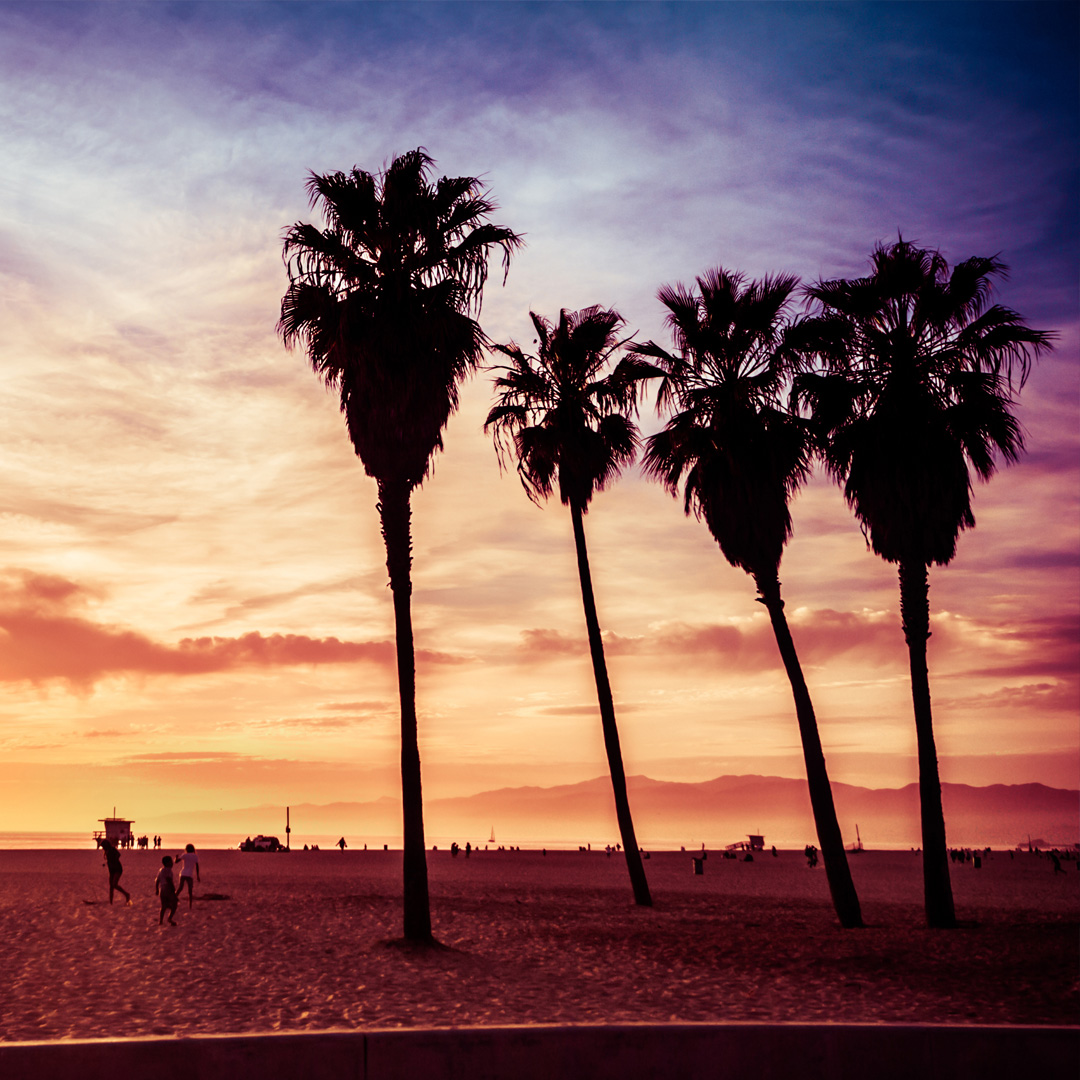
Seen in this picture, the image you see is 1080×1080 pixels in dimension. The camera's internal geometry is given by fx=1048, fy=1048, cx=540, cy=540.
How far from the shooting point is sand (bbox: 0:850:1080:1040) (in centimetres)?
1220

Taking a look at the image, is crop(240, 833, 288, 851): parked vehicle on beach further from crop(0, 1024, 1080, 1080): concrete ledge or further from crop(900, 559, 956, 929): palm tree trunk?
crop(0, 1024, 1080, 1080): concrete ledge

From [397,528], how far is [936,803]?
12405mm

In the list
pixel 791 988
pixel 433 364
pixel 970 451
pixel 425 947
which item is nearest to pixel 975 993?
pixel 791 988

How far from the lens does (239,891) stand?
125ft

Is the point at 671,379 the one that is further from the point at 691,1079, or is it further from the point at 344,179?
the point at 691,1079

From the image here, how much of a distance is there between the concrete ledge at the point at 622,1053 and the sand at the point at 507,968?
14.6ft

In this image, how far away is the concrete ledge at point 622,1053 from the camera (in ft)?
23.2

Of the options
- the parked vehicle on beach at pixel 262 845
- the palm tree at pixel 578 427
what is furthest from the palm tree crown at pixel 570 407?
the parked vehicle on beach at pixel 262 845

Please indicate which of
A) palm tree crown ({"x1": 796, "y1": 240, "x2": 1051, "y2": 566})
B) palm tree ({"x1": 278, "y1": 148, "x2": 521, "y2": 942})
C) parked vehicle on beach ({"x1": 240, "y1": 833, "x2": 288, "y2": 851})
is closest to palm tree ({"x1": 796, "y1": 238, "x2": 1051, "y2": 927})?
palm tree crown ({"x1": 796, "y1": 240, "x2": 1051, "y2": 566})

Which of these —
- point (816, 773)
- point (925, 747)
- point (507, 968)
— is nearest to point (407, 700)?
point (507, 968)

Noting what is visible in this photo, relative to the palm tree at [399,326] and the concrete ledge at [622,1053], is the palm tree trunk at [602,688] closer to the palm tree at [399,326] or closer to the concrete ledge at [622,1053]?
the palm tree at [399,326]

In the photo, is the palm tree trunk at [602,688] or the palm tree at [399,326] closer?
the palm tree at [399,326]

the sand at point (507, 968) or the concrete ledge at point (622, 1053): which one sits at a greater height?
the concrete ledge at point (622, 1053)

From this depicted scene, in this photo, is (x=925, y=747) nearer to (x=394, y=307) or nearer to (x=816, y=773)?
(x=816, y=773)
